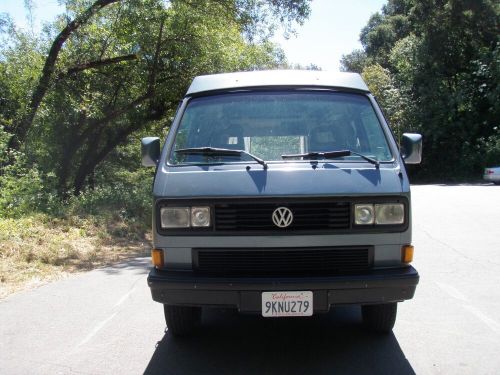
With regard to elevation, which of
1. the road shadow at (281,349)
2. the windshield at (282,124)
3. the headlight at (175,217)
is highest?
the windshield at (282,124)

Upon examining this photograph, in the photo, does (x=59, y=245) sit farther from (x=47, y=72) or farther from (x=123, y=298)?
(x=47, y=72)

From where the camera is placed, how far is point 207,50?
56.7ft

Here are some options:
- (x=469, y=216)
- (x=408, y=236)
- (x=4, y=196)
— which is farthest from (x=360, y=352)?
(x=469, y=216)

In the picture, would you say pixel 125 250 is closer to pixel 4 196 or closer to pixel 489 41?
pixel 4 196

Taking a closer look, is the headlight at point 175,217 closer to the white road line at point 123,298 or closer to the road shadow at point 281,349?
the road shadow at point 281,349

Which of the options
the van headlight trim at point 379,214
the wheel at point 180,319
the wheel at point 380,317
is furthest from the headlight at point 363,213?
the wheel at point 180,319

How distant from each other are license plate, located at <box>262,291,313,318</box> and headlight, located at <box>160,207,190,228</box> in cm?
80

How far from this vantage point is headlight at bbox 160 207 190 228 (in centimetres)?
416

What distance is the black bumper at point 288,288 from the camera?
3.89 metres

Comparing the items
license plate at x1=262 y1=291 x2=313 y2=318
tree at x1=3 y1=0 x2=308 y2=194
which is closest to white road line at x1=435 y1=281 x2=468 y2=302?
license plate at x1=262 y1=291 x2=313 y2=318

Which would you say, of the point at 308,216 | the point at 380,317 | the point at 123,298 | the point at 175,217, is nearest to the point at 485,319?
the point at 380,317

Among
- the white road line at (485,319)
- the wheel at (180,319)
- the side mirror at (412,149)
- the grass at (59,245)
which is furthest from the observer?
the grass at (59,245)

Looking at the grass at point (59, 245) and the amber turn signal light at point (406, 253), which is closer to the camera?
the amber turn signal light at point (406, 253)

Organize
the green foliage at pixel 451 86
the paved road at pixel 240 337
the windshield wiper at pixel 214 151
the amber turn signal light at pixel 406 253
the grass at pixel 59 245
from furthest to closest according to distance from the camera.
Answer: the green foliage at pixel 451 86 → the grass at pixel 59 245 → the windshield wiper at pixel 214 151 → the paved road at pixel 240 337 → the amber turn signal light at pixel 406 253
